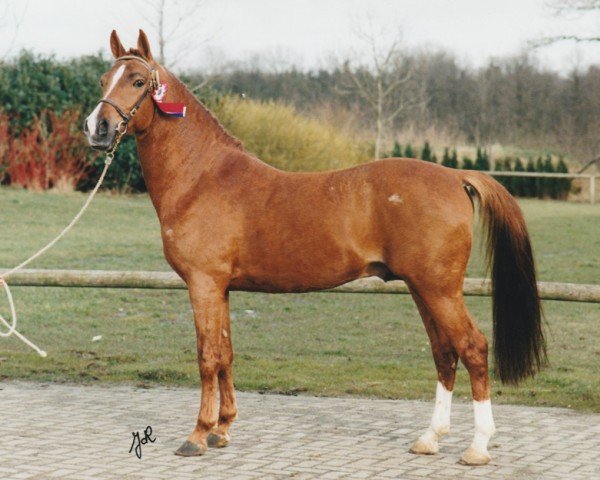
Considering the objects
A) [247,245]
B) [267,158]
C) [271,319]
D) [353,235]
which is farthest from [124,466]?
[267,158]

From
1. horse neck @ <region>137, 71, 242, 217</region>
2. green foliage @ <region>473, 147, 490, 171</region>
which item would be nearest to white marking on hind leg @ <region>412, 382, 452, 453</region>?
horse neck @ <region>137, 71, 242, 217</region>

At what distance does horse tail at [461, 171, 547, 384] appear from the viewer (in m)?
5.38

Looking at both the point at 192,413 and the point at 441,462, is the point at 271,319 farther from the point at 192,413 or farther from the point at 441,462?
the point at 441,462

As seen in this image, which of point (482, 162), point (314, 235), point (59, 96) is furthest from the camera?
point (482, 162)

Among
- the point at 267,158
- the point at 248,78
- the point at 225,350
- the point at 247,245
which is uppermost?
the point at 248,78

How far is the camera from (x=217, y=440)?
5520mm

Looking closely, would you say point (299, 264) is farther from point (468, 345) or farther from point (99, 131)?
point (99, 131)

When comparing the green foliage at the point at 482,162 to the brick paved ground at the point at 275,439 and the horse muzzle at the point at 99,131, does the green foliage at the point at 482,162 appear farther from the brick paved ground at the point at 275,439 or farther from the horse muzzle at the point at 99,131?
the horse muzzle at the point at 99,131

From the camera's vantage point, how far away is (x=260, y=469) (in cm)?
501

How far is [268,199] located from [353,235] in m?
0.56

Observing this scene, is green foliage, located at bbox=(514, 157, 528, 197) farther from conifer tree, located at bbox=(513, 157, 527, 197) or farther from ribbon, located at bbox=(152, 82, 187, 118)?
ribbon, located at bbox=(152, 82, 187, 118)

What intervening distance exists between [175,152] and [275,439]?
69.4 inches

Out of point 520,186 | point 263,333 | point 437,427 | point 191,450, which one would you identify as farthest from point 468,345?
point 520,186
